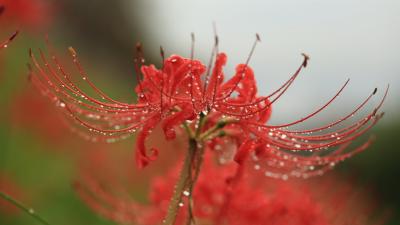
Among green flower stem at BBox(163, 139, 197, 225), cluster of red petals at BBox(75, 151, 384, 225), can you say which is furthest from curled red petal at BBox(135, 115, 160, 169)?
cluster of red petals at BBox(75, 151, 384, 225)

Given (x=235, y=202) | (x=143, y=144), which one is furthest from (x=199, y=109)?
(x=235, y=202)

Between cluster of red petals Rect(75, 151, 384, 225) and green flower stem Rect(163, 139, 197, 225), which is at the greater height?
cluster of red petals Rect(75, 151, 384, 225)

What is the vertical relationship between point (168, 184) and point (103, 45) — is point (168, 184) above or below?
below

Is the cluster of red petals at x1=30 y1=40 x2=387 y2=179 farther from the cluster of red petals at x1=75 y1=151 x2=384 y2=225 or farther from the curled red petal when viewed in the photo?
A: the cluster of red petals at x1=75 y1=151 x2=384 y2=225

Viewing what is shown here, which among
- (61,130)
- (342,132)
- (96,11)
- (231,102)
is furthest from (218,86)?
(96,11)

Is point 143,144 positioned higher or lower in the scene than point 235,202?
lower

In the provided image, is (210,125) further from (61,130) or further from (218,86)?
(61,130)

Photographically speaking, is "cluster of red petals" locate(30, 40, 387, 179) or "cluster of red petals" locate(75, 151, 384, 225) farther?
"cluster of red petals" locate(75, 151, 384, 225)

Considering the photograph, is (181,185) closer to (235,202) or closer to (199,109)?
(199,109)
